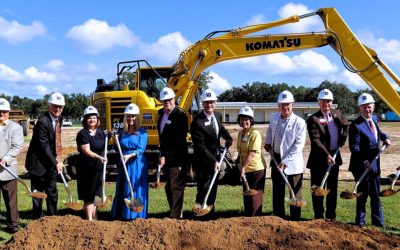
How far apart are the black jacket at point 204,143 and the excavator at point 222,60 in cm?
510

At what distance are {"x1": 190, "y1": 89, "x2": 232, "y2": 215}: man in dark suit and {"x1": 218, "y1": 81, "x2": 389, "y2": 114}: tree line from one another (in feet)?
253

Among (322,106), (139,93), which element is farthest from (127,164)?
(139,93)

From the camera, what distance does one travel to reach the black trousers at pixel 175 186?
7.06m

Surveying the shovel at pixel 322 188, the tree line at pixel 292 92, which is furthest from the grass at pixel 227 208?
the tree line at pixel 292 92

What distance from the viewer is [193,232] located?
5.54 m

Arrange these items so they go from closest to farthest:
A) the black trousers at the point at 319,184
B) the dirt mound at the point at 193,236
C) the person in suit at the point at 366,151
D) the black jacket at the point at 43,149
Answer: the dirt mound at the point at 193,236 < the black jacket at the point at 43,149 < the person in suit at the point at 366,151 < the black trousers at the point at 319,184

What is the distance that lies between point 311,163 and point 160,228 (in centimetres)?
291

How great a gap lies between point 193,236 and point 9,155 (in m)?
3.23

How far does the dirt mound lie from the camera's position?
5305 mm

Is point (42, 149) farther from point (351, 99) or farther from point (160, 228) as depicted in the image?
point (351, 99)

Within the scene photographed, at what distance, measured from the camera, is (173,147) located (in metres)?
7.04

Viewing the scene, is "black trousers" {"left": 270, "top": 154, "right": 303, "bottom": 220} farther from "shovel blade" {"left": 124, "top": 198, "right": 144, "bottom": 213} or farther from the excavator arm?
the excavator arm

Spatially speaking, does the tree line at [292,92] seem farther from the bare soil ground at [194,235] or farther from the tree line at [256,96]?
the bare soil ground at [194,235]

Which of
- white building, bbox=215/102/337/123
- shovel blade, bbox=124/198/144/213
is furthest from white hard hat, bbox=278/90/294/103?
white building, bbox=215/102/337/123
